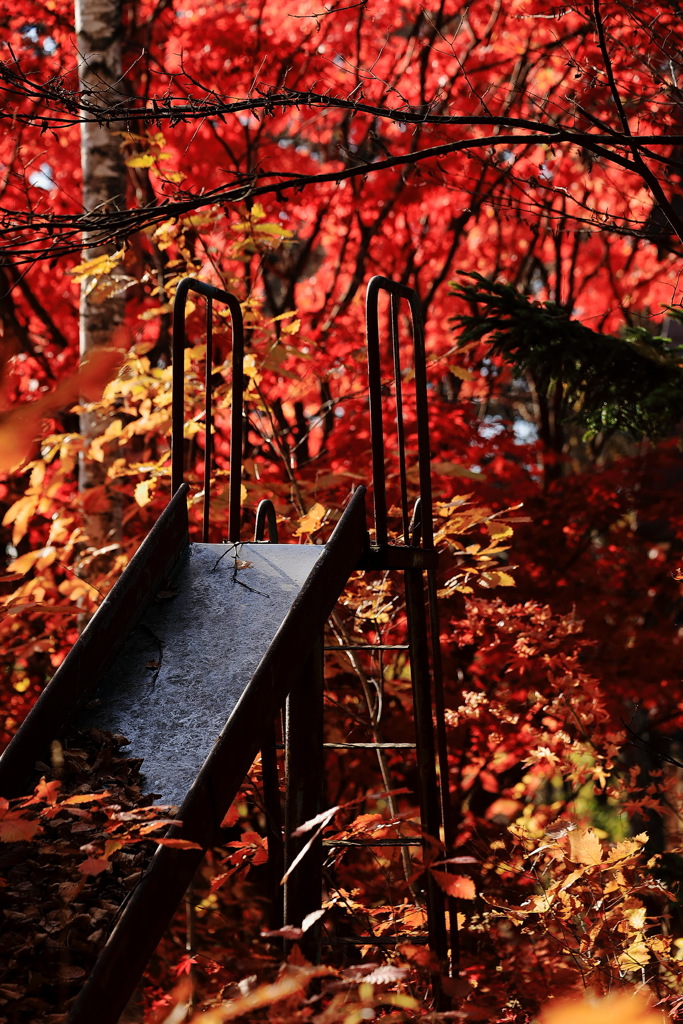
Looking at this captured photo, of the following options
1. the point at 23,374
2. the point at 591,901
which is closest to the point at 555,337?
the point at 591,901

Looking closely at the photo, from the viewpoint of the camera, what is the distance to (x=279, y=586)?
3.28 metres

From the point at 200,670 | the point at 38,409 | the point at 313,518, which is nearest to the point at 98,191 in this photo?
the point at 313,518

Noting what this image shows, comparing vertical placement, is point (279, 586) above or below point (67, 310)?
below

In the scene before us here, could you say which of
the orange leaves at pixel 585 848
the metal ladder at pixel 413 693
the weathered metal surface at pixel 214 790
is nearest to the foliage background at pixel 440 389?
the orange leaves at pixel 585 848

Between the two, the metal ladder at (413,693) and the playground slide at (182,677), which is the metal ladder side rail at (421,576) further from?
the playground slide at (182,677)

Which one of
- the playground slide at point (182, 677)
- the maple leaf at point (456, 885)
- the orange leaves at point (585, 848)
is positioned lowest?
the orange leaves at point (585, 848)

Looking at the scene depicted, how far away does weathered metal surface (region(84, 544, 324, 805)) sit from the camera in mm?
2678

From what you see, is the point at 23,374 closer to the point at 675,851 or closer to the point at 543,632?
the point at 543,632

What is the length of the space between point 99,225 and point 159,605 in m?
1.51

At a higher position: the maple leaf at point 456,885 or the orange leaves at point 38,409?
the orange leaves at point 38,409

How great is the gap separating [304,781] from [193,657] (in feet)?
1.70

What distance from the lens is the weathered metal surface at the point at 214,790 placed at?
2029mm

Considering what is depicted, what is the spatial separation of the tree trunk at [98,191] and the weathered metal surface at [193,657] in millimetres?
2286

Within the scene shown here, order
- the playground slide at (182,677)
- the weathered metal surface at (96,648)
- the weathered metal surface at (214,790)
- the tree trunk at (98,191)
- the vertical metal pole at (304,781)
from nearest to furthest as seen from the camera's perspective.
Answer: the weathered metal surface at (214,790) → the playground slide at (182,677) → the weathered metal surface at (96,648) → the vertical metal pole at (304,781) → the tree trunk at (98,191)
